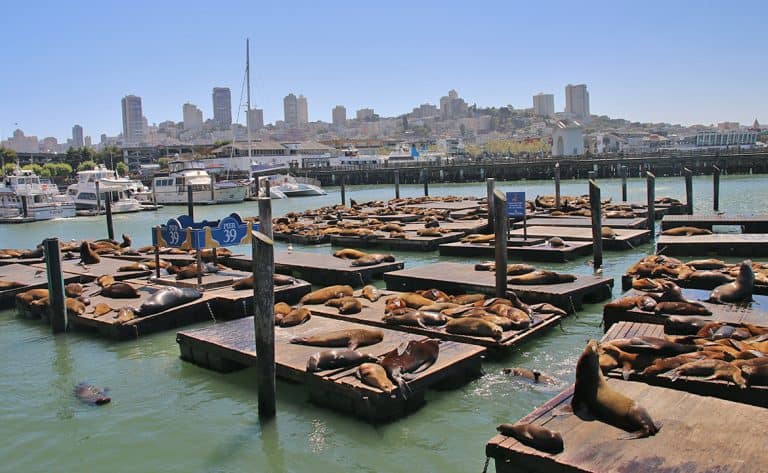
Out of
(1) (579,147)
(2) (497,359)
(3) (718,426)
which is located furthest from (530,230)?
(1) (579,147)

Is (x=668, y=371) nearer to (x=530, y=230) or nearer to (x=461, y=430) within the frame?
(x=461, y=430)

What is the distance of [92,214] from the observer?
38969mm

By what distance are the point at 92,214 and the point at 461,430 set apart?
37.6 m

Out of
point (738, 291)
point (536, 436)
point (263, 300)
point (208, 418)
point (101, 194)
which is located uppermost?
point (101, 194)

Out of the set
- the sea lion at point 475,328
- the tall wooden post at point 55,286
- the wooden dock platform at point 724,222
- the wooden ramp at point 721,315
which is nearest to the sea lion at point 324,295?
the sea lion at point 475,328

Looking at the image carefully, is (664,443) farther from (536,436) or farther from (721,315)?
(721,315)

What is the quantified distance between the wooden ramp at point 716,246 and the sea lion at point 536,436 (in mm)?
11210

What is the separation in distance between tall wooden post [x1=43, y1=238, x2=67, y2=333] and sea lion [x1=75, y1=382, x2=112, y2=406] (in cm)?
260

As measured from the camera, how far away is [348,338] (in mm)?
7031

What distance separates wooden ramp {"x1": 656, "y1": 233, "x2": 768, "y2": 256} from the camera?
46.0 ft

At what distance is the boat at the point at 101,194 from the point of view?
3997 cm

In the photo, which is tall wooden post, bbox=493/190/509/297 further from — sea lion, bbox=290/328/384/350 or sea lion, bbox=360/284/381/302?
sea lion, bbox=290/328/384/350

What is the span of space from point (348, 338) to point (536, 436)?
3.06m

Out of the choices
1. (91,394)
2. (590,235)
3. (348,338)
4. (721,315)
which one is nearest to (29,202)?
(590,235)
